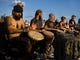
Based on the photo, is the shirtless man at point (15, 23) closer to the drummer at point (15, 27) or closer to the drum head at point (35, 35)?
the drummer at point (15, 27)

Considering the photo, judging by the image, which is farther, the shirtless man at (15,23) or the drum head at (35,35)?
the drum head at (35,35)

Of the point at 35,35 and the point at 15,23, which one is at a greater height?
the point at 15,23

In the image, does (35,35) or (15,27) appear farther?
(35,35)

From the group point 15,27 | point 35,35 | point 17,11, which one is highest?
point 17,11

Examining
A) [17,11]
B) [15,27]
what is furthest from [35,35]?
[17,11]

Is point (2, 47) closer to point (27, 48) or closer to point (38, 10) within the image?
point (27, 48)

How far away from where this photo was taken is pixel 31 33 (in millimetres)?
7133

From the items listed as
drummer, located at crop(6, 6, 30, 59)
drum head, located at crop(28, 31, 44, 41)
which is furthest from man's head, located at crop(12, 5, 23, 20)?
drum head, located at crop(28, 31, 44, 41)

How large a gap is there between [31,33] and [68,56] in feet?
6.32

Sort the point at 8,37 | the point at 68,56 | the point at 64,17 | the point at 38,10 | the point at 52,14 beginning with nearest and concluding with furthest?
the point at 8,37 → the point at 68,56 → the point at 38,10 → the point at 52,14 → the point at 64,17

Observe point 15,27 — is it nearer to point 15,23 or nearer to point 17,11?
point 15,23

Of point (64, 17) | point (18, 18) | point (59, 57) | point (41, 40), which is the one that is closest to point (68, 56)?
point (59, 57)

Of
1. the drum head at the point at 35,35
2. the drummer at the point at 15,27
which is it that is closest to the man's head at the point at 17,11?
the drummer at the point at 15,27

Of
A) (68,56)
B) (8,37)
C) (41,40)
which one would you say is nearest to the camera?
(8,37)
